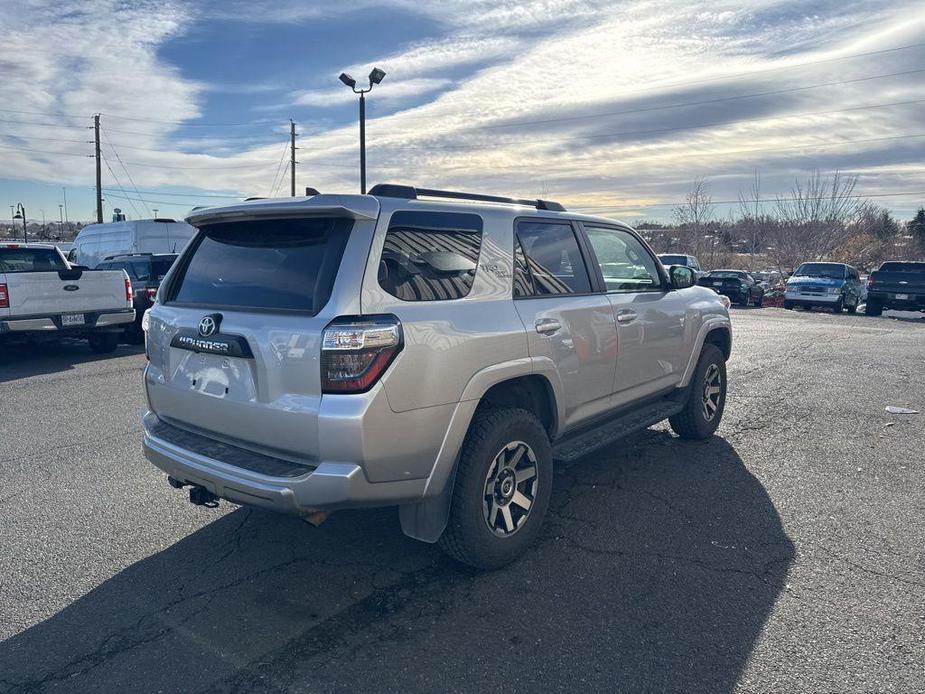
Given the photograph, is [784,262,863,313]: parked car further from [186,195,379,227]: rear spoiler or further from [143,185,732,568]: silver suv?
[186,195,379,227]: rear spoiler

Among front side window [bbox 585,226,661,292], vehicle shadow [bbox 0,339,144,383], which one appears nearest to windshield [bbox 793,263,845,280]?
front side window [bbox 585,226,661,292]

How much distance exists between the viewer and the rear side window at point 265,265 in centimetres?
315

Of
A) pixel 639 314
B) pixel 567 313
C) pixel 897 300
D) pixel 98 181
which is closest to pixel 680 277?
pixel 639 314

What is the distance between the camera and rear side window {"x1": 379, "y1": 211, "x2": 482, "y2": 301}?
10.5ft

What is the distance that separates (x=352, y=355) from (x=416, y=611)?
128cm

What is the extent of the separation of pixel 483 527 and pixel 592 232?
2.31 meters

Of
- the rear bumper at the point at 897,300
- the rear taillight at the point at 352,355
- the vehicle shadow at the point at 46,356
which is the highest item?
the rear taillight at the point at 352,355

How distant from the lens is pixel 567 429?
4234mm

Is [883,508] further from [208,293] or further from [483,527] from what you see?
[208,293]

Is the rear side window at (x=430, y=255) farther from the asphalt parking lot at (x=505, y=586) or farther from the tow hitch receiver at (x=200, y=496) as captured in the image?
the asphalt parking lot at (x=505, y=586)

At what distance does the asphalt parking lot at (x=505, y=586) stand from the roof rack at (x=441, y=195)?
1.96 m

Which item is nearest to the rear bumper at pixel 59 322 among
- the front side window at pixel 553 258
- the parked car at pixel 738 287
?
the front side window at pixel 553 258

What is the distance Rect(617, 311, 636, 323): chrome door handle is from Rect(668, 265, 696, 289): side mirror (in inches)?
34.2

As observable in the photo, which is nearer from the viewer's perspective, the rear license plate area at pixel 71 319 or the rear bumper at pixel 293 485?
the rear bumper at pixel 293 485
